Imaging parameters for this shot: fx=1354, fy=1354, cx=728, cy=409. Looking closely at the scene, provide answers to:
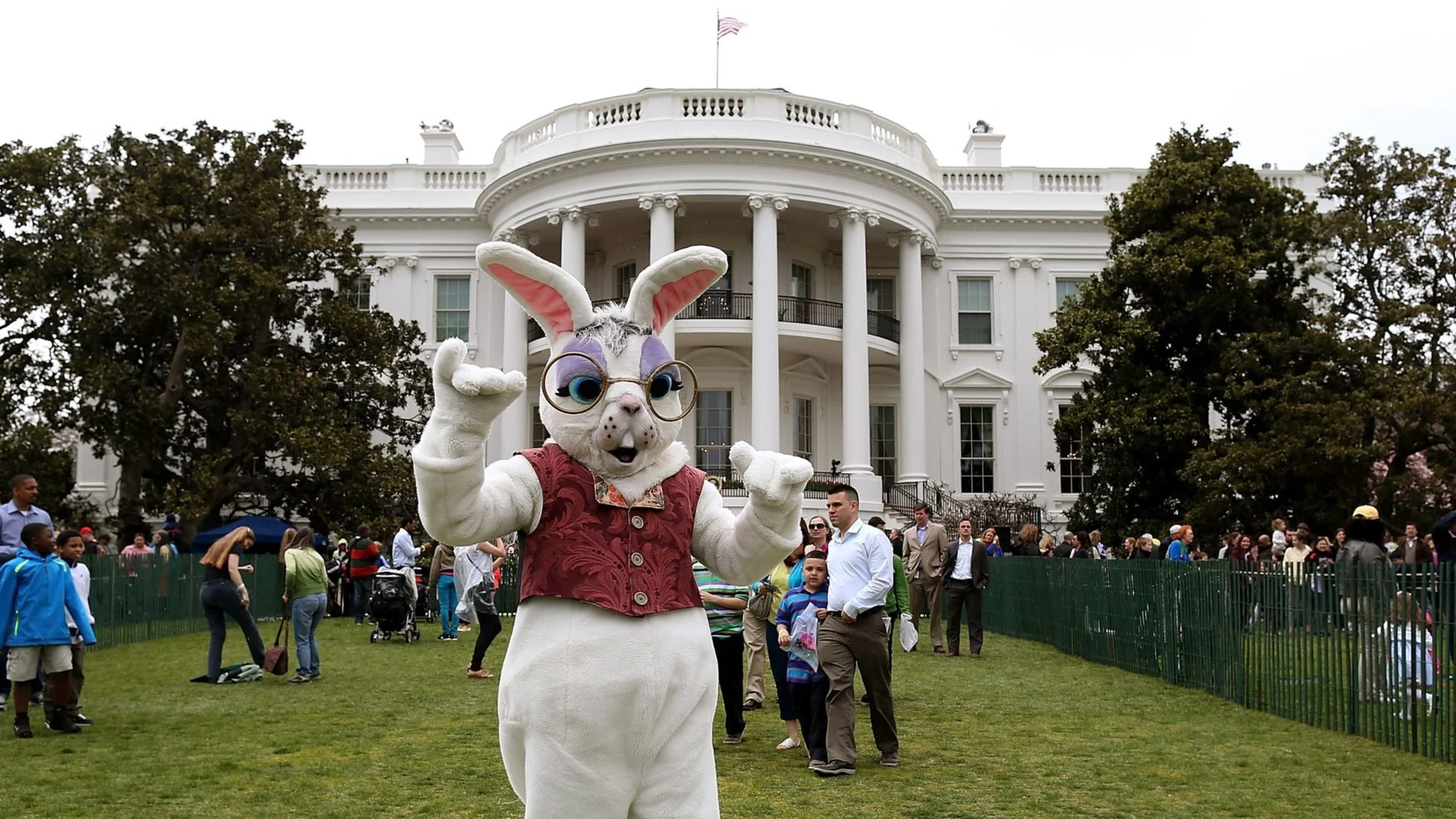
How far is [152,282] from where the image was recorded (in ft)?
87.2

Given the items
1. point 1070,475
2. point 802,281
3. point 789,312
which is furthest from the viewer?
point 1070,475

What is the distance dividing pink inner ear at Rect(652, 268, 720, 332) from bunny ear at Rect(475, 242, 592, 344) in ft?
0.86

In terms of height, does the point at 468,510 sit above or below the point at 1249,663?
above

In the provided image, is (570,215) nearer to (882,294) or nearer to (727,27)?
(727,27)

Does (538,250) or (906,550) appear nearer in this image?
(906,550)

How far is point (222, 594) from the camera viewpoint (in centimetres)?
1288

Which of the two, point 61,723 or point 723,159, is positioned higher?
point 723,159

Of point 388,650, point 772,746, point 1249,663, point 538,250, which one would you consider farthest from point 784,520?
point 538,250

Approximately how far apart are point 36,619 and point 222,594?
10.3 feet

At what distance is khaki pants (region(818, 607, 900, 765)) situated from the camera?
330 inches

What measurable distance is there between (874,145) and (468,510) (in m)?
28.6

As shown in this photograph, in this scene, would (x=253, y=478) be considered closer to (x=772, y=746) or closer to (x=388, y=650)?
(x=388, y=650)

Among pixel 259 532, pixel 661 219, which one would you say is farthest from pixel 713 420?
pixel 259 532

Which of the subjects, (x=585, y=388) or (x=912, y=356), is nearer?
(x=585, y=388)
